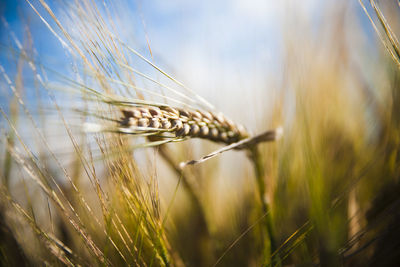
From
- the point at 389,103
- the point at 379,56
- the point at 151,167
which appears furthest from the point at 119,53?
the point at 379,56

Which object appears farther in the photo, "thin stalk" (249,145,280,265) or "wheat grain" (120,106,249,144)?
"thin stalk" (249,145,280,265)

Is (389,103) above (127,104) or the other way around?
the other way around

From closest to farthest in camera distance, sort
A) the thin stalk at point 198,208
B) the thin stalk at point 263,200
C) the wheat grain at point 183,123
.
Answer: the wheat grain at point 183,123 → the thin stalk at point 263,200 → the thin stalk at point 198,208

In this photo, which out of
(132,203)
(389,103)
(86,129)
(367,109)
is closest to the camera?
(86,129)

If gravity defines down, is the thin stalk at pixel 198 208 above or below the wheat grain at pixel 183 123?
below

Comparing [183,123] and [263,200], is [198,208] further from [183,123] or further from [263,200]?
[183,123]

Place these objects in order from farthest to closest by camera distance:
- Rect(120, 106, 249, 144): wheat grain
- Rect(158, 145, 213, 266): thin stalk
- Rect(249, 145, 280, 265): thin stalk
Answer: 1. Rect(158, 145, 213, 266): thin stalk
2. Rect(249, 145, 280, 265): thin stalk
3. Rect(120, 106, 249, 144): wheat grain

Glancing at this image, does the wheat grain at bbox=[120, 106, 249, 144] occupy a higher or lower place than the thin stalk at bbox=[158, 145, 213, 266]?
higher

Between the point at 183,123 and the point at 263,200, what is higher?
the point at 183,123

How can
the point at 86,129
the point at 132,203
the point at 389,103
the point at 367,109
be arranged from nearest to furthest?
1. the point at 86,129
2. the point at 132,203
3. the point at 389,103
4. the point at 367,109

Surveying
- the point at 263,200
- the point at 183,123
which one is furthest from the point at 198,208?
the point at 183,123

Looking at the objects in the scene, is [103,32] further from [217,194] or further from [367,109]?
[367,109]
